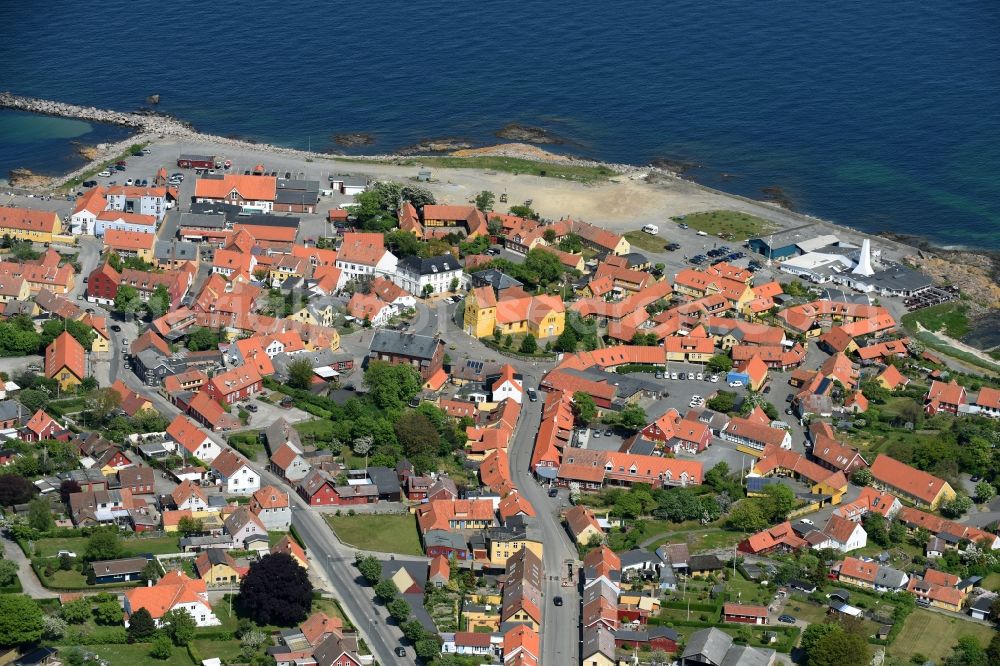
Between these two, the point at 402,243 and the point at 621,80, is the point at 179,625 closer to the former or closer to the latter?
the point at 402,243

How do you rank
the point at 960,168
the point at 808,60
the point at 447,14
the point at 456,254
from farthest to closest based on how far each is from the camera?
the point at 447,14
the point at 808,60
the point at 960,168
the point at 456,254

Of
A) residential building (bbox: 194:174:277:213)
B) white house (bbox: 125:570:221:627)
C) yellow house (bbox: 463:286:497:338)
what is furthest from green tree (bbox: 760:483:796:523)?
residential building (bbox: 194:174:277:213)

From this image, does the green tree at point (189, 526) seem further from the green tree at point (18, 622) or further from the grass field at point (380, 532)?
the green tree at point (18, 622)

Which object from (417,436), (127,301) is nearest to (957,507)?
(417,436)

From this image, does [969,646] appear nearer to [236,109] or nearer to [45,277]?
[45,277]

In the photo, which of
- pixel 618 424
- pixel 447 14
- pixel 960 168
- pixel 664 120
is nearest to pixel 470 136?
pixel 664 120
